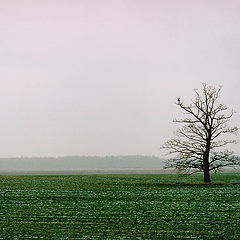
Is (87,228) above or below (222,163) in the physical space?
below

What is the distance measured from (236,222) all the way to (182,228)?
3577 mm

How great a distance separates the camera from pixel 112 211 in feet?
101

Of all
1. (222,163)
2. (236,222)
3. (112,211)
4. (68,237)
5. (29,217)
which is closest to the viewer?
(68,237)

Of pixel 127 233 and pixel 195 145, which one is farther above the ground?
pixel 195 145

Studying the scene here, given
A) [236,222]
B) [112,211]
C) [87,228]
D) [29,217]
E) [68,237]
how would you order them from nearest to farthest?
[68,237] < [87,228] < [236,222] < [29,217] < [112,211]

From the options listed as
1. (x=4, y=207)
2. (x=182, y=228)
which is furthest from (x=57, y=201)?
(x=182, y=228)

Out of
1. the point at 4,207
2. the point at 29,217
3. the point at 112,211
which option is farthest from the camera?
the point at 4,207

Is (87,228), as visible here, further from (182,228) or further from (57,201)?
(57,201)

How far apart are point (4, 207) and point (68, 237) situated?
12693 millimetres

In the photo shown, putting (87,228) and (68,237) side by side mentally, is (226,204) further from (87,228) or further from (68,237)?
(68,237)

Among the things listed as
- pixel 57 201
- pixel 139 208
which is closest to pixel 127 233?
pixel 139 208

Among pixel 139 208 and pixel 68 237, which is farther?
pixel 139 208

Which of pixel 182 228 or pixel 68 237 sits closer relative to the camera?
pixel 68 237

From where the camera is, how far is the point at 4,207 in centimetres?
3269
